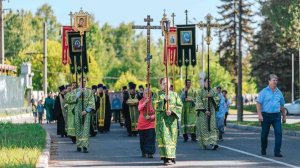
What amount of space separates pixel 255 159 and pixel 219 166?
1888mm

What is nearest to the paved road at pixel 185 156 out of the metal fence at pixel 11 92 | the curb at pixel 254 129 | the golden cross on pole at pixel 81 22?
the golden cross on pole at pixel 81 22

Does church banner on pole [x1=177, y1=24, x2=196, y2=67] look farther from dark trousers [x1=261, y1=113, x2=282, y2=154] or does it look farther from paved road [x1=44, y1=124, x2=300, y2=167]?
dark trousers [x1=261, y1=113, x2=282, y2=154]

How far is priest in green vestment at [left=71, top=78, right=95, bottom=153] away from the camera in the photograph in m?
20.0

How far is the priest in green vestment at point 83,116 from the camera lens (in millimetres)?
20000

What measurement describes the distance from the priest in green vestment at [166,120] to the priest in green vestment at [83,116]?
11.7ft

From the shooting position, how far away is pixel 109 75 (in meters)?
139

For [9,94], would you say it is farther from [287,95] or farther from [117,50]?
[117,50]

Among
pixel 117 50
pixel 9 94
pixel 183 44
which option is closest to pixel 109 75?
pixel 117 50

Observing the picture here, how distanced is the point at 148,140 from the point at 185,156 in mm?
1052

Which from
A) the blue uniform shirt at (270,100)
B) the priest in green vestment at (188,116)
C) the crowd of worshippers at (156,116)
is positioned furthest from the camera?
the priest in green vestment at (188,116)

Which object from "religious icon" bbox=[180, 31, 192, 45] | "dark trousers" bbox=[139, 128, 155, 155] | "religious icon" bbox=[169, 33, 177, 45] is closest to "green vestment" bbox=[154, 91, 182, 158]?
"dark trousers" bbox=[139, 128, 155, 155]

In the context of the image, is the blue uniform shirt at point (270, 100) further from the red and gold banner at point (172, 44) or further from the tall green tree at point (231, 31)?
the tall green tree at point (231, 31)

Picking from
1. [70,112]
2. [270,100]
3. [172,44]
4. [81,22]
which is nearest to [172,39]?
[172,44]

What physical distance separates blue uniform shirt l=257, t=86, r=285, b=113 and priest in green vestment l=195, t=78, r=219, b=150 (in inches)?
105
